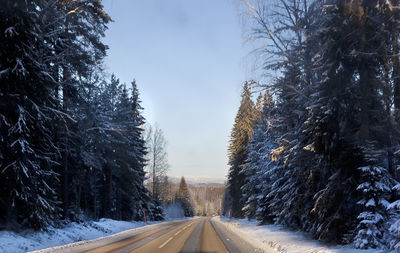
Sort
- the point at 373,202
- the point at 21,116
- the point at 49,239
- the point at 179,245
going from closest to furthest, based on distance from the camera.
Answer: the point at 373,202, the point at 21,116, the point at 179,245, the point at 49,239

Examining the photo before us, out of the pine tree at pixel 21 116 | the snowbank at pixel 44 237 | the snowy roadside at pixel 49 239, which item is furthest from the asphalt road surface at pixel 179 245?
the pine tree at pixel 21 116

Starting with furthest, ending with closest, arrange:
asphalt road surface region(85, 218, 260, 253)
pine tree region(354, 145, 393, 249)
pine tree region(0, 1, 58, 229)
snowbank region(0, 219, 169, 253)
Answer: pine tree region(0, 1, 58, 229) → asphalt road surface region(85, 218, 260, 253) → snowbank region(0, 219, 169, 253) → pine tree region(354, 145, 393, 249)

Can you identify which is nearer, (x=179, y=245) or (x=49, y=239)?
(x=179, y=245)

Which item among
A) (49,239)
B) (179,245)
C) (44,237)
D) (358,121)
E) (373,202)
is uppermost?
(358,121)

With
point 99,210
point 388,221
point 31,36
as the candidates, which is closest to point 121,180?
point 99,210

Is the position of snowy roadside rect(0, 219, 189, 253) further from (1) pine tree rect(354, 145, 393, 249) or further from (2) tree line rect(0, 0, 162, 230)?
(1) pine tree rect(354, 145, 393, 249)

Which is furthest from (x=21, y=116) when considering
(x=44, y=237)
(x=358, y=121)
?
(x=358, y=121)

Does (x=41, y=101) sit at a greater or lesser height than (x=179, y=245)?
greater

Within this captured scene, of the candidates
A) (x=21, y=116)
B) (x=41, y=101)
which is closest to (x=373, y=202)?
(x=21, y=116)

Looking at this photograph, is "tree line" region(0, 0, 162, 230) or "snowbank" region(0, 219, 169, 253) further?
"tree line" region(0, 0, 162, 230)

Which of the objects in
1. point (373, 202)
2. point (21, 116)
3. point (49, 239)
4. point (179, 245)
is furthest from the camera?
point (49, 239)

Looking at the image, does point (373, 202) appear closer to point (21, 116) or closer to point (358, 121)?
point (358, 121)

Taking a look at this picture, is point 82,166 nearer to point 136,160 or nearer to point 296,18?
point 136,160

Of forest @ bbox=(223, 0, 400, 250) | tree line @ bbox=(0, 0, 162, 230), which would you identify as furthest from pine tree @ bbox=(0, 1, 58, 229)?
forest @ bbox=(223, 0, 400, 250)
